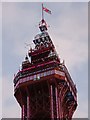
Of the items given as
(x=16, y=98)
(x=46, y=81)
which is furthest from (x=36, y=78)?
(x=16, y=98)

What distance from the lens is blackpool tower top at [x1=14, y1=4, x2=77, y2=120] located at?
Answer: 124 metres

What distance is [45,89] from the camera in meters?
127

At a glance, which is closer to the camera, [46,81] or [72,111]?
[46,81]

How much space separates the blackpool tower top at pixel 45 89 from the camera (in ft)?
407

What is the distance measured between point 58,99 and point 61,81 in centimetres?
457

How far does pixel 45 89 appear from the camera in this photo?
12725 cm

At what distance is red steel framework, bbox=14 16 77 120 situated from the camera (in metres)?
124

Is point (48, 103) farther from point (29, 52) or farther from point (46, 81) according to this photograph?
point (29, 52)

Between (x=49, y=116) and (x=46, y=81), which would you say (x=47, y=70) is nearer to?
(x=46, y=81)

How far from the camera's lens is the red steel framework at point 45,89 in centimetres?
12400

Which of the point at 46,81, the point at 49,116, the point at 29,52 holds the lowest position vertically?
the point at 49,116

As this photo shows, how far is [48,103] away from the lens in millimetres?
126750

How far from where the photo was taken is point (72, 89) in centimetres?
13088

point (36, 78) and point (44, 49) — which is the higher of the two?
point (44, 49)
